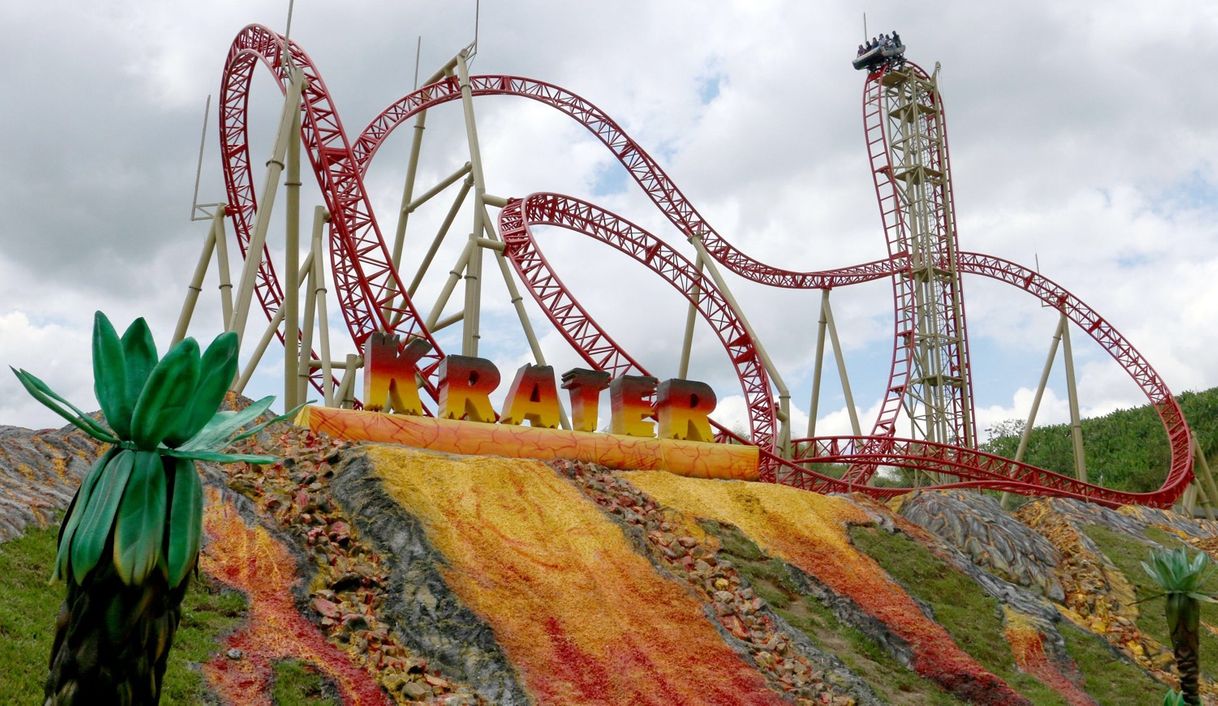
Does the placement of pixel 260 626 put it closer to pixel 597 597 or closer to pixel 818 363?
pixel 597 597

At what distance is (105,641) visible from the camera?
5324 mm

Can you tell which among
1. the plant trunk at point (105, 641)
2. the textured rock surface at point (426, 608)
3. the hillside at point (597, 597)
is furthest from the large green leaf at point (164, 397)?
the textured rock surface at point (426, 608)

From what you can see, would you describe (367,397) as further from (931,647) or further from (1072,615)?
(1072,615)

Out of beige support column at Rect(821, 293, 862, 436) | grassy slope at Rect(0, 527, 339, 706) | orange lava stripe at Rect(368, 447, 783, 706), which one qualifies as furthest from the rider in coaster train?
grassy slope at Rect(0, 527, 339, 706)

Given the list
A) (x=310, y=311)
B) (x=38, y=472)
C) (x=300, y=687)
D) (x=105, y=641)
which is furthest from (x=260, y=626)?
(x=310, y=311)

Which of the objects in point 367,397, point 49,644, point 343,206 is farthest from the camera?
point 343,206

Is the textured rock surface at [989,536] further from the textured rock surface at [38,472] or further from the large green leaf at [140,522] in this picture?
the large green leaf at [140,522]

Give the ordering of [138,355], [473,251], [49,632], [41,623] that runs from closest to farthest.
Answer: [138,355] < [49,632] < [41,623] < [473,251]

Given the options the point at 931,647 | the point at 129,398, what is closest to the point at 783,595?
the point at 931,647

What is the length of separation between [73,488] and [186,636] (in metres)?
3.85

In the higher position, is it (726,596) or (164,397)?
(164,397)

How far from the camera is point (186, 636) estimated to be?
32.3 ft

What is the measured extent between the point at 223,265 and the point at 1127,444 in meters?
37.2

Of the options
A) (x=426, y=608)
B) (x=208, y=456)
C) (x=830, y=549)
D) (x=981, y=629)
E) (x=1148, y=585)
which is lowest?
(x=981, y=629)
